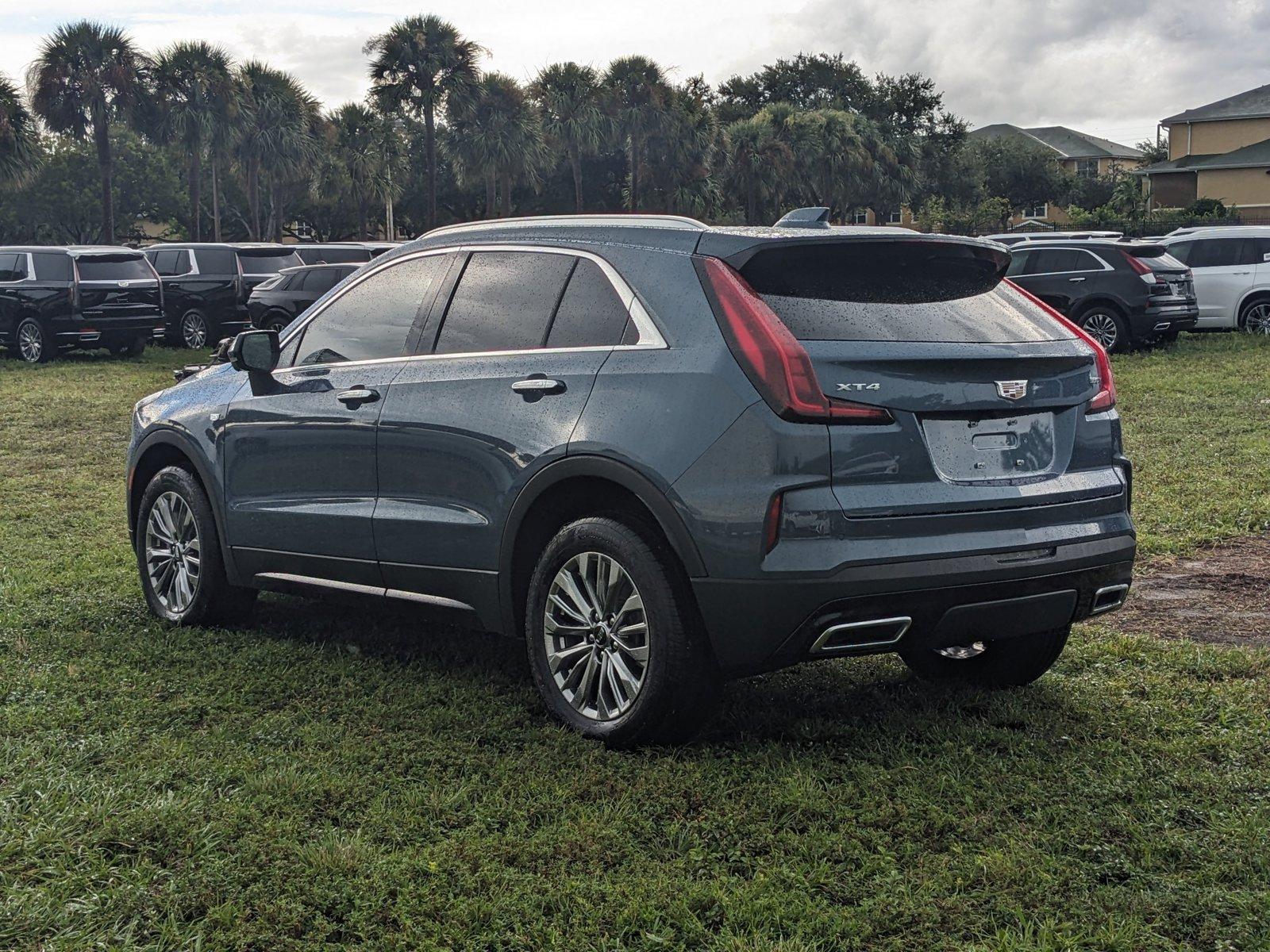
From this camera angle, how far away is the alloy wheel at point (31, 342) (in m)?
23.5

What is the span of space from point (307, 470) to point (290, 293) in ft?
59.3

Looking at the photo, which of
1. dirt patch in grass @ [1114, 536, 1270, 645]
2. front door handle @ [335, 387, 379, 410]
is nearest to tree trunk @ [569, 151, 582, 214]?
dirt patch in grass @ [1114, 536, 1270, 645]

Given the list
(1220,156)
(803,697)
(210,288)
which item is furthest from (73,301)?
(1220,156)

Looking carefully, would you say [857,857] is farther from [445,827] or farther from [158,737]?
[158,737]

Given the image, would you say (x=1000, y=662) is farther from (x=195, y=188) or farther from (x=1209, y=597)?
(x=195, y=188)

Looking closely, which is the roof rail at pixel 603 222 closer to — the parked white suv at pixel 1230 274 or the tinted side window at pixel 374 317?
the tinted side window at pixel 374 317

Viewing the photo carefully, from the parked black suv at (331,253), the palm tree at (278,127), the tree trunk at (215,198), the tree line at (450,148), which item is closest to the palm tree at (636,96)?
the tree line at (450,148)

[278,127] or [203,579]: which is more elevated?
[278,127]

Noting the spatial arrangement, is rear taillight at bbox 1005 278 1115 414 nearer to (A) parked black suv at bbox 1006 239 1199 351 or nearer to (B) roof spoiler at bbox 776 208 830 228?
→ (B) roof spoiler at bbox 776 208 830 228

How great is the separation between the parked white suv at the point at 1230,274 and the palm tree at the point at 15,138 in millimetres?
35671

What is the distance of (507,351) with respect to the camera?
5246 mm

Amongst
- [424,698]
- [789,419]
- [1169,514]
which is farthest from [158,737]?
[1169,514]

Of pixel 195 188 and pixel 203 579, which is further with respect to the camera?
pixel 195 188

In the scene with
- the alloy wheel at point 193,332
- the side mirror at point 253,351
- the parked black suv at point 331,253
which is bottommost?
the side mirror at point 253,351
